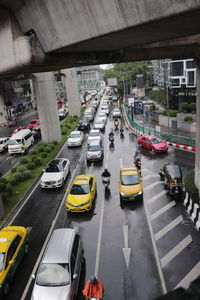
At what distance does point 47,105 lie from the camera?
33.6 metres

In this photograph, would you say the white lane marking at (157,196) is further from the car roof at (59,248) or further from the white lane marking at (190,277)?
the car roof at (59,248)

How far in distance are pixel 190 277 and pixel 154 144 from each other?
1759cm

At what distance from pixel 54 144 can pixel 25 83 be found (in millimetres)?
59071

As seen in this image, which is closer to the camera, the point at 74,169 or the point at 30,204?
the point at 30,204

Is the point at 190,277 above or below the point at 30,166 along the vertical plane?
below

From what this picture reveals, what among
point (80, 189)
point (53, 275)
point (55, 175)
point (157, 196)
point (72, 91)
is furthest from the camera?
point (72, 91)

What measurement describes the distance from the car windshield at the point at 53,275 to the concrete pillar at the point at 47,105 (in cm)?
2571

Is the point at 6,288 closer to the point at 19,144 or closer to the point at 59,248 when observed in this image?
the point at 59,248

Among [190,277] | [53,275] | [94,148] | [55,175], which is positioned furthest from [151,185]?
[53,275]

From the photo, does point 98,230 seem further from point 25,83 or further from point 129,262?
point 25,83

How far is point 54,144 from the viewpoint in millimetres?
33312

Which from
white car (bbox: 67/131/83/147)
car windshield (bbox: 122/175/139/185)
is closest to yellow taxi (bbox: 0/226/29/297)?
car windshield (bbox: 122/175/139/185)

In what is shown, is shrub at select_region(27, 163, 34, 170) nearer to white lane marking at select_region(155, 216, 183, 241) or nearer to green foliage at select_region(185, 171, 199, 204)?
green foliage at select_region(185, 171, 199, 204)

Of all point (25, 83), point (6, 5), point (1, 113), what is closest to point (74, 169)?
point (6, 5)
